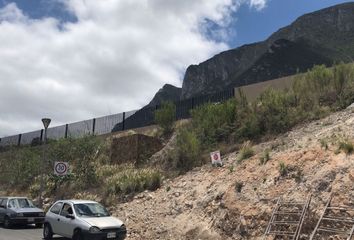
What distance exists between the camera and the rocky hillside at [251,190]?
47.9 feet

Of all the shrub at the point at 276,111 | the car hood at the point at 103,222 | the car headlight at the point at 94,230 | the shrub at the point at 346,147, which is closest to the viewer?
the shrub at the point at 346,147

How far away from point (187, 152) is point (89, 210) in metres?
7.16

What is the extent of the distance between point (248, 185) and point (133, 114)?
70.2 feet

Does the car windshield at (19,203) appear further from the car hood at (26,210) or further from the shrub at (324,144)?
the shrub at (324,144)

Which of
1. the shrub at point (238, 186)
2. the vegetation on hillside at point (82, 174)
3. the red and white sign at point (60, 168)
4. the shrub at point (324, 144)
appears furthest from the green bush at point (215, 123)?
the shrub at point (324, 144)

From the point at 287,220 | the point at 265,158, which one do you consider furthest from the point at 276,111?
the point at 287,220

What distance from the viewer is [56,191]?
1120 inches

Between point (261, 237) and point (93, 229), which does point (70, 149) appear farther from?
point (261, 237)

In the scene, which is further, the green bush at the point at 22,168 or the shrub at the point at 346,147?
the green bush at the point at 22,168

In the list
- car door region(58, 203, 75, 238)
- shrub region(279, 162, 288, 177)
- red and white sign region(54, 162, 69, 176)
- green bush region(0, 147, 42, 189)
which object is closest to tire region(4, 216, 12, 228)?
red and white sign region(54, 162, 69, 176)

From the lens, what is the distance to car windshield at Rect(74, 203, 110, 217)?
17.0 m

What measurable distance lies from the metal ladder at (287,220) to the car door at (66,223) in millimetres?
6453

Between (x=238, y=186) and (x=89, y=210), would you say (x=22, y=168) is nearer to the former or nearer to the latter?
(x=89, y=210)

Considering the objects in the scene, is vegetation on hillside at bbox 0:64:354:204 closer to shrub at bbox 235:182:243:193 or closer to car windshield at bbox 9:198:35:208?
shrub at bbox 235:182:243:193
